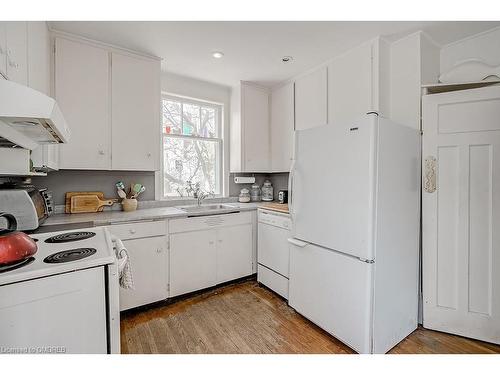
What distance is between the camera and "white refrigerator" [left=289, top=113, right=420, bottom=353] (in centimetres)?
157

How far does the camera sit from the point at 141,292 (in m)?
2.13

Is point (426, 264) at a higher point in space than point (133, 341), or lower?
higher

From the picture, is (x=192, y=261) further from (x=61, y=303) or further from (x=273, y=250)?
(x=61, y=303)

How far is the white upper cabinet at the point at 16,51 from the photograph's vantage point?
1.17 meters

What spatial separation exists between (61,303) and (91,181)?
64.4 inches

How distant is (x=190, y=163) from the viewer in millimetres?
3102

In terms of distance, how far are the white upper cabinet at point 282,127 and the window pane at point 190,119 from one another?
0.97 m

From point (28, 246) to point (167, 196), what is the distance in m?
1.83

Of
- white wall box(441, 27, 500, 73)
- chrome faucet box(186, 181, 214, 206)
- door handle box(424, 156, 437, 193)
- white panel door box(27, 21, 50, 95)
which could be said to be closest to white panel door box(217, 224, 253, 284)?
chrome faucet box(186, 181, 214, 206)

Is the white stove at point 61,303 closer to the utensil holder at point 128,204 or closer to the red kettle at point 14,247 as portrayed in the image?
the red kettle at point 14,247
